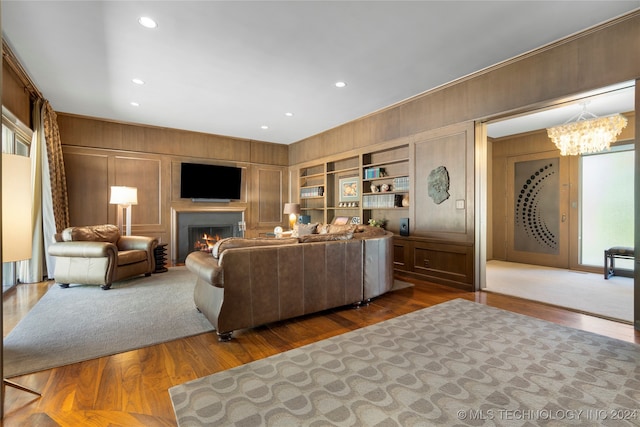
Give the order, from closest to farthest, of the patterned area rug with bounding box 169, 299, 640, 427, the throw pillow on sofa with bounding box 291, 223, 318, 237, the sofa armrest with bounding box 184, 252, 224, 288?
the patterned area rug with bounding box 169, 299, 640, 427 < the sofa armrest with bounding box 184, 252, 224, 288 < the throw pillow on sofa with bounding box 291, 223, 318, 237

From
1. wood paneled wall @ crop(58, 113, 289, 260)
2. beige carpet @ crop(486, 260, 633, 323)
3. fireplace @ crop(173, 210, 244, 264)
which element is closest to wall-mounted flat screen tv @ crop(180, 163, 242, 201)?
wood paneled wall @ crop(58, 113, 289, 260)

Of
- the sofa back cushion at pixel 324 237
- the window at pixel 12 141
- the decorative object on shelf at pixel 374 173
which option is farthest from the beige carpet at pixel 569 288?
the window at pixel 12 141

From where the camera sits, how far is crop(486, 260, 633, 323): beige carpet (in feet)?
10.8

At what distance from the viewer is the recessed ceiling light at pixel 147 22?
2.70 meters

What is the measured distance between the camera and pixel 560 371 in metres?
1.98

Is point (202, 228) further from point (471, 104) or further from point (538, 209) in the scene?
point (538, 209)

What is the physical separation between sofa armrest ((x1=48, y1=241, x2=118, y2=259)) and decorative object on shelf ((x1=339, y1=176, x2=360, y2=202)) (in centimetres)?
435

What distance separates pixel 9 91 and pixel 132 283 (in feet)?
9.42

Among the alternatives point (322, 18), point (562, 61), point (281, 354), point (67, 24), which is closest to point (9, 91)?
point (67, 24)

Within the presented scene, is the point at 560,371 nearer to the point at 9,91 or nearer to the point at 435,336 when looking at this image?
the point at 435,336

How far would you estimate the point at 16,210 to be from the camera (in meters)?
1.66

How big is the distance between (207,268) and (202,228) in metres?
→ 4.69

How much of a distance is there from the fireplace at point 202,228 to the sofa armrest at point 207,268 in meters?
3.58

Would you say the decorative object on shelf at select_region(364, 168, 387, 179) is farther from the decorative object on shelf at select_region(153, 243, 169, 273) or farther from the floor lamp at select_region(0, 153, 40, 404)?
the floor lamp at select_region(0, 153, 40, 404)
